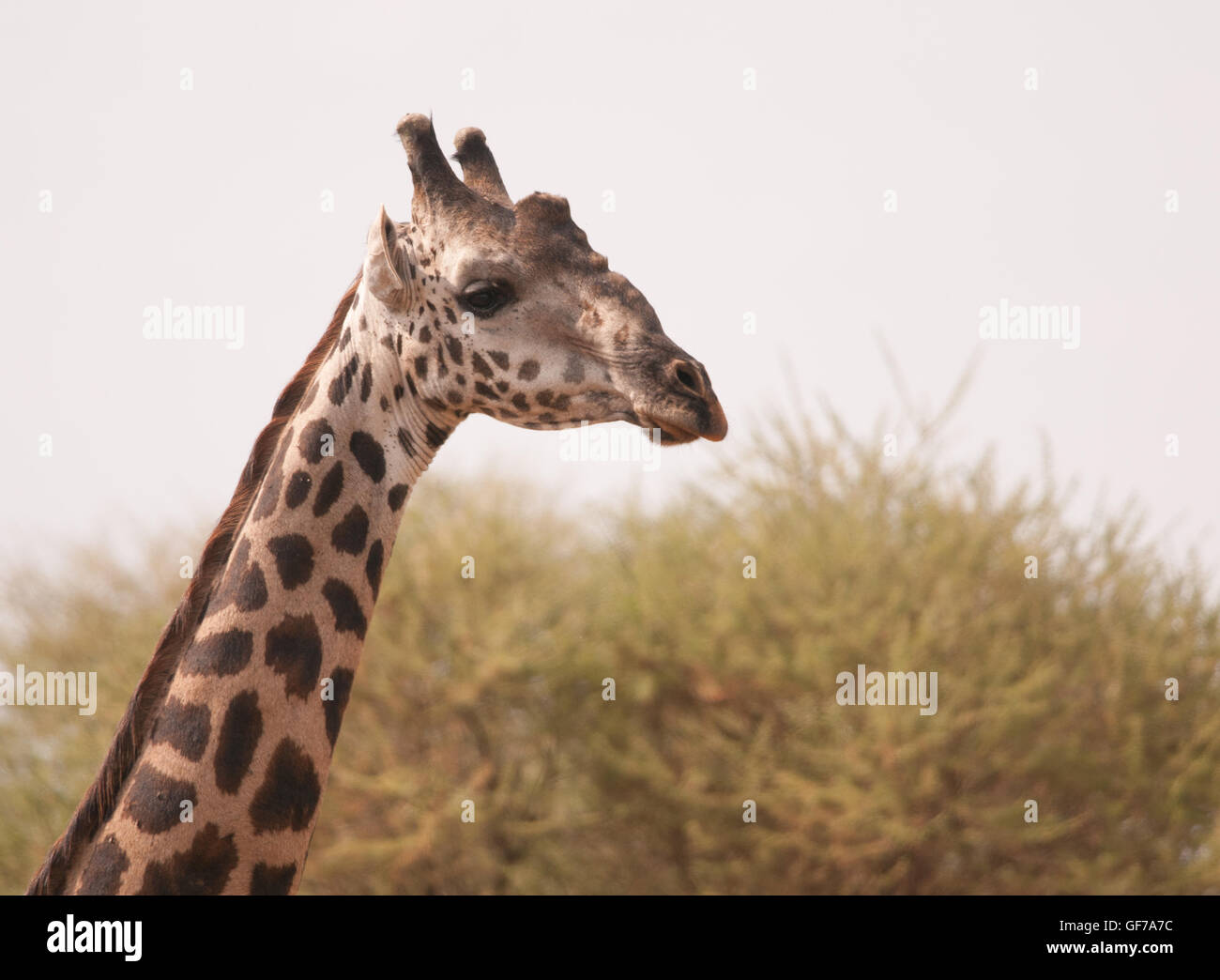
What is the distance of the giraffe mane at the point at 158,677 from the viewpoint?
164 inches

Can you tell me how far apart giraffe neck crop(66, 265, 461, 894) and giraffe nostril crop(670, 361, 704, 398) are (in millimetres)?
833

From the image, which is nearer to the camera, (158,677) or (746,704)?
(158,677)

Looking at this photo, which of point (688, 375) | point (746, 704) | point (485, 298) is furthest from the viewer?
point (746, 704)

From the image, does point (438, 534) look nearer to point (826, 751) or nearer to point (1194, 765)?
point (826, 751)

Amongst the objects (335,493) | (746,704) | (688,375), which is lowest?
(746,704)

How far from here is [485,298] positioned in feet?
14.3

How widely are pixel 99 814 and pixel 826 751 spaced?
17916 millimetres

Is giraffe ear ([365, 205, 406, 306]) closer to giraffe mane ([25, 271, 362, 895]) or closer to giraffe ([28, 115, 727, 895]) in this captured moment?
giraffe ([28, 115, 727, 895])

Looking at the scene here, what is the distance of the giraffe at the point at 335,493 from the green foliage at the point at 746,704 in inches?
678

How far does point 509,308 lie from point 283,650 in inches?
52.5

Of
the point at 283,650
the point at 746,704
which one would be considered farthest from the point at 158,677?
the point at 746,704

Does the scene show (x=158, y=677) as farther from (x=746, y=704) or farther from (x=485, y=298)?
(x=746, y=704)

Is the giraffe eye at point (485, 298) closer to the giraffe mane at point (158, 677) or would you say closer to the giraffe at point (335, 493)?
the giraffe at point (335, 493)
